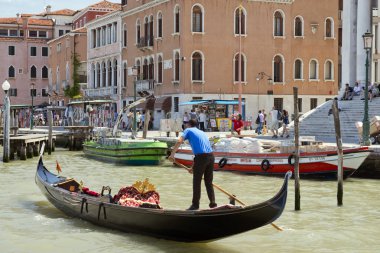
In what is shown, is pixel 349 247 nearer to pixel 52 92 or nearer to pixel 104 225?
pixel 104 225

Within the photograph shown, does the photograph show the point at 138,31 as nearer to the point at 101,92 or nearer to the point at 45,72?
the point at 101,92

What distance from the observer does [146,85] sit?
42.3 meters

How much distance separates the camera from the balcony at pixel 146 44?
4203 centimetres

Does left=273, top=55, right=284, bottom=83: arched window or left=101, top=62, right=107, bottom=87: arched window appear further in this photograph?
left=101, top=62, right=107, bottom=87: arched window

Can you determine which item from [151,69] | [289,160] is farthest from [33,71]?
[289,160]

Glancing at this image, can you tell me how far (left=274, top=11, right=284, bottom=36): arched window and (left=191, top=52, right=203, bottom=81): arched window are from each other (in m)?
4.45

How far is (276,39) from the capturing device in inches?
1591

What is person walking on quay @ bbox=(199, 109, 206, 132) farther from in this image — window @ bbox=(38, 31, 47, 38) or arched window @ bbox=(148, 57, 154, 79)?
window @ bbox=(38, 31, 47, 38)

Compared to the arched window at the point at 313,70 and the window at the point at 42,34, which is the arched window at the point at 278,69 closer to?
the arched window at the point at 313,70

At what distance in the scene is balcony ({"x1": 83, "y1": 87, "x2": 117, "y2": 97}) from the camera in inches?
1876

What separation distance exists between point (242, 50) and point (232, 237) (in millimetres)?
28520

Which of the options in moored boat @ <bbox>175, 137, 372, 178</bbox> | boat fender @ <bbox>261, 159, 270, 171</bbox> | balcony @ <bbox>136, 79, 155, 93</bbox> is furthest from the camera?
balcony @ <bbox>136, 79, 155, 93</bbox>

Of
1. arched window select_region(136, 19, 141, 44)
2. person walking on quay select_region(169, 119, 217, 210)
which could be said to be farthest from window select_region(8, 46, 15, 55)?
person walking on quay select_region(169, 119, 217, 210)

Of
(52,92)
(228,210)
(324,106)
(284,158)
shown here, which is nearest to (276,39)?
(324,106)
